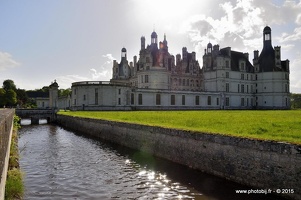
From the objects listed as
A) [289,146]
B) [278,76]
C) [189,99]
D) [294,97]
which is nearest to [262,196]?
[289,146]

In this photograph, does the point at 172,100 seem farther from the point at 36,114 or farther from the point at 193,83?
the point at 36,114

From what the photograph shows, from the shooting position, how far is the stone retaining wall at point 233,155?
28.5ft

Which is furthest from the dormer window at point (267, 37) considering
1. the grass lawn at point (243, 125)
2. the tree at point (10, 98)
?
the tree at point (10, 98)

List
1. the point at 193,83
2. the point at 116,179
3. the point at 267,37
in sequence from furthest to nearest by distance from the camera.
Result: 1. the point at 267,37
2. the point at 193,83
3. the point at 116,179

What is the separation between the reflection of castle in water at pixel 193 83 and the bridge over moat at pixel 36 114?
4.66 metres

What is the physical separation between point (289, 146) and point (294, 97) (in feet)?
392

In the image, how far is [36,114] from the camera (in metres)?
51.1

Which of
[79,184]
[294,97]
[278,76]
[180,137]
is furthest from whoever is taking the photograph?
[294,97]

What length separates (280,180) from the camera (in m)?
8.91

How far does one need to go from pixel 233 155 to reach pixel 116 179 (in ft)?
16.8

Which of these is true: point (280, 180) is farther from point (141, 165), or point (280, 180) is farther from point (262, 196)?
point (141, 165)

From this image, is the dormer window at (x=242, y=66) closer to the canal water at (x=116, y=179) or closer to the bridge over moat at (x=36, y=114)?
the bridge over moat at (x=36, y=114)

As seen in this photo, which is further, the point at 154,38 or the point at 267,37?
the point at 267,37

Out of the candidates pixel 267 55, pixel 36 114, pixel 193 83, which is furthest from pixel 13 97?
pixel 267 55
